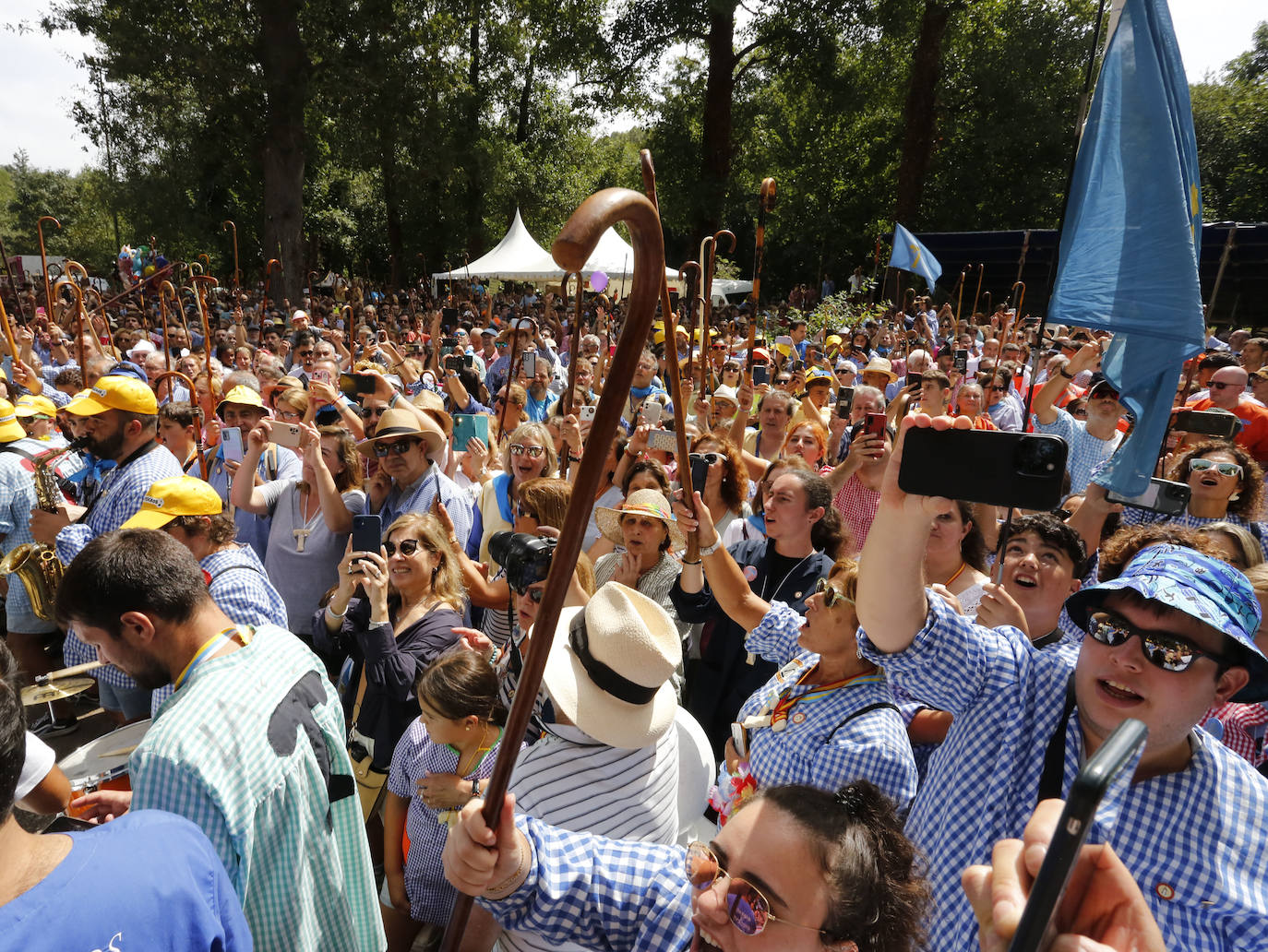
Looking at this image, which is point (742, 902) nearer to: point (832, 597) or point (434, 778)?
point (832, 597)

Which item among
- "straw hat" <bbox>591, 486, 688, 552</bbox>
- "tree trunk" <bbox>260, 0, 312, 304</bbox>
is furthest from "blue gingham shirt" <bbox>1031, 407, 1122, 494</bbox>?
"tree trunk" <bbox>260, 0, 312, 304</bbox>

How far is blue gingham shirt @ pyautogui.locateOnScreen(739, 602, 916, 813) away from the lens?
2.05 meters

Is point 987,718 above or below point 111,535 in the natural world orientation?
below

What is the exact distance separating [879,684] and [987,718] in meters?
0.62

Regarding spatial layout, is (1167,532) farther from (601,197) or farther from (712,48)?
(712,48)

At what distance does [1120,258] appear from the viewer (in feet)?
9.69

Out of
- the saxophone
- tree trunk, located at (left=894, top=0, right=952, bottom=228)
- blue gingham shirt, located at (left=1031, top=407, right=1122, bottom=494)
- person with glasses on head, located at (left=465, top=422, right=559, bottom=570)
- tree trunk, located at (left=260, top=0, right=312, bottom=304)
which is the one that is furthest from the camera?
tree trunk, located at (left=894, top=0, right=952, bottom=228)

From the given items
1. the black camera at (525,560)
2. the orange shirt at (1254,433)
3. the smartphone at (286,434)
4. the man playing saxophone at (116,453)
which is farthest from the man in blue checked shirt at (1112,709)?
the orange shirt at (1254,433)

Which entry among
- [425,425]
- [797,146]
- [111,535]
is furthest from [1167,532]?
[797,146]

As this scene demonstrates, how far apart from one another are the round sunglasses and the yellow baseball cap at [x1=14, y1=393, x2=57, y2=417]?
543 cm

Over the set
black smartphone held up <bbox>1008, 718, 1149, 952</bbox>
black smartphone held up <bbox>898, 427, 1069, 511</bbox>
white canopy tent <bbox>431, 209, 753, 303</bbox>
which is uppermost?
white canopy tent <bbox>431, 209, 753, 303</bbox>

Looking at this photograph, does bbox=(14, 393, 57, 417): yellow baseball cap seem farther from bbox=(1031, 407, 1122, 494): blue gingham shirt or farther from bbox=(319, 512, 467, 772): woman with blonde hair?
bbox=(1031, 407, 1122, 494): blue gingham shirt

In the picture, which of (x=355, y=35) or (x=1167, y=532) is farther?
(x=355, y=35)

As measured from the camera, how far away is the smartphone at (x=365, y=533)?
124 inches
